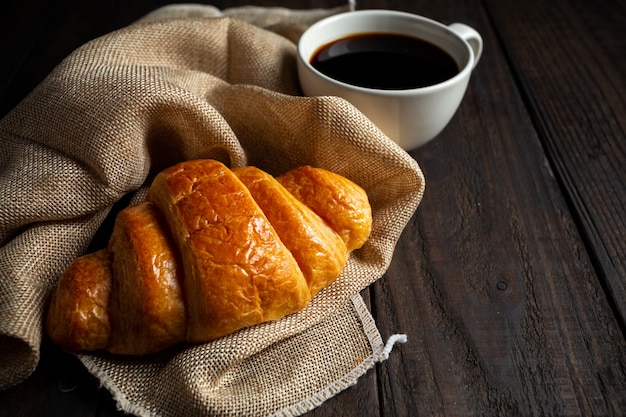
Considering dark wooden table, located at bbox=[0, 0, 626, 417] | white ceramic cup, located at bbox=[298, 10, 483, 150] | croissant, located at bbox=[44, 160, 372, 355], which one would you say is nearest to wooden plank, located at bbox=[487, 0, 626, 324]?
dark wooden table, located at bbox=[0, 0, 626, 417]

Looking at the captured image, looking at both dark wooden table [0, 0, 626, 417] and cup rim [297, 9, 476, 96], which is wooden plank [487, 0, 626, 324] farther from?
cup rim [297, 9, 476, 96]

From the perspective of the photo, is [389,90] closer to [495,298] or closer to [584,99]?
[495,298]

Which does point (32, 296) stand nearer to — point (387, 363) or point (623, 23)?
point (387, 363)

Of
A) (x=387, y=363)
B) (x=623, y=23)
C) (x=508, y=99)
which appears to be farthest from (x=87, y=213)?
(x=623, y=23)

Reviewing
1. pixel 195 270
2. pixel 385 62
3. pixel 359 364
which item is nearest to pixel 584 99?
pixel 385 62

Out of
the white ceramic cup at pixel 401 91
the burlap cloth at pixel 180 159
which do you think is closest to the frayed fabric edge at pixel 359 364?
the burlap cloth at pixel 180 159

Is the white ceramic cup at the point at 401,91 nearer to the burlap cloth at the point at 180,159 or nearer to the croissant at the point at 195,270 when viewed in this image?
the burlap cloth at the point at 180,159

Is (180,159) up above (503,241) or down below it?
above
